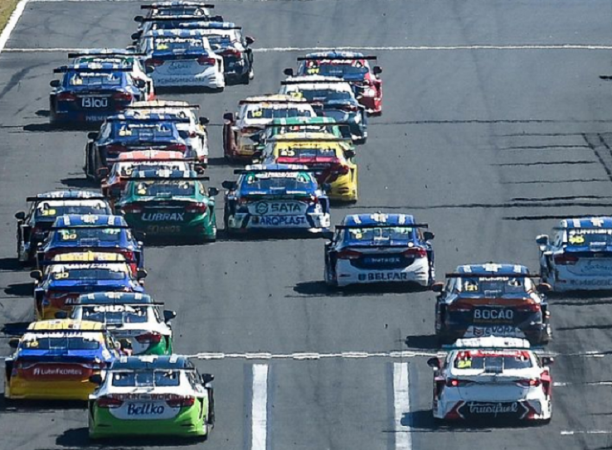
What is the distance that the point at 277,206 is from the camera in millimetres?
61406

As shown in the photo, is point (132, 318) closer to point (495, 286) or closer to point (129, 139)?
point (495, 286)

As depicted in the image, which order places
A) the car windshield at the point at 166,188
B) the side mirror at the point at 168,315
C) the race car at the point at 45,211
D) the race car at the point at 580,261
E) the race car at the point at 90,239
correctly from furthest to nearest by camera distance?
1. the car windshield at the point at 166,188
2. the race car at the point at 45,211
3. the race car at the point at 90,239
4. the race car at the point at 580,261
5. the side mirror at the point at 168,315

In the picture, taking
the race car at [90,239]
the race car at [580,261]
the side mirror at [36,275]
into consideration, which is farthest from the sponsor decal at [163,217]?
the race car at [580,261]

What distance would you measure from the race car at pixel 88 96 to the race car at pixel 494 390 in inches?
1112

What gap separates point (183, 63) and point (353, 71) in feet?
16.3

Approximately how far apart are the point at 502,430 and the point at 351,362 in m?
5.95

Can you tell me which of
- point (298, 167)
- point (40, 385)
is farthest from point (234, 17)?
point (40, 385)

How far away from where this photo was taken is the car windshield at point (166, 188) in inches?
2408

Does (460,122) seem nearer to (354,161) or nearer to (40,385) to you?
(354,161)

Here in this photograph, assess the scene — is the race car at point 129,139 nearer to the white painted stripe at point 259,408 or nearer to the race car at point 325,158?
the race car at point 325,158

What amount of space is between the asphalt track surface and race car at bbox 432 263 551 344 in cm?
77

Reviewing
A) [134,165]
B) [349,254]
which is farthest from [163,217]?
[349,254]

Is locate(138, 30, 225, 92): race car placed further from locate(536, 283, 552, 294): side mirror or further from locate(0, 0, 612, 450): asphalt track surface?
locate(536, 283, 552, 294): side mirror

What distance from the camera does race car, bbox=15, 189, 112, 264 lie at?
196 ft
